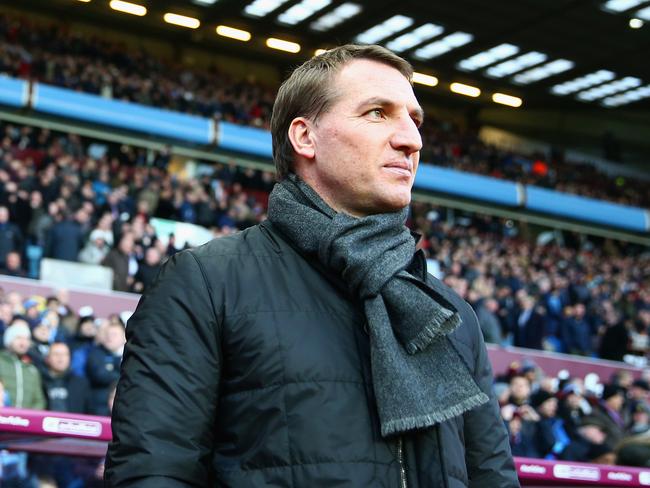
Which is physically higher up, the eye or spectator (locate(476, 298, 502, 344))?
the eye

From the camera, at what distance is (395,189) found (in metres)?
2.09

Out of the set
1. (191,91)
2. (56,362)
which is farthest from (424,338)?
(191,91)

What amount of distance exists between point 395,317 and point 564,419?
25.6 feet

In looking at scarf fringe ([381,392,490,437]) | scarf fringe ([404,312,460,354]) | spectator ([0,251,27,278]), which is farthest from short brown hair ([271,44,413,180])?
spectator ([0,251,27,278])

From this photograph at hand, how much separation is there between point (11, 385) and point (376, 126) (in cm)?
525

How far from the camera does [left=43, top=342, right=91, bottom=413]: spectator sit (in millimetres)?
7117

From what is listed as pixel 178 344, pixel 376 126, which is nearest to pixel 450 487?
pixel 178 344

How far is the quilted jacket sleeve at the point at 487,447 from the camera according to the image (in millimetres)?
2102

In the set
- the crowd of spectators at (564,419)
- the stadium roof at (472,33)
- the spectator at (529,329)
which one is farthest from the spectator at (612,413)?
the stadium roof at (472,33)

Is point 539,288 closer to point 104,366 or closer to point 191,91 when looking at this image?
point 104,366

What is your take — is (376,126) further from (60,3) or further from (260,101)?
(60,3)

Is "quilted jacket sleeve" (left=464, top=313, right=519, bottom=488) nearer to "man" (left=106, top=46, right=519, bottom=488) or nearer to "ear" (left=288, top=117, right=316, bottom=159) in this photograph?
"man" (left=106, top=46, right=519, bottom=488)

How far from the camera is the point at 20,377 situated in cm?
686

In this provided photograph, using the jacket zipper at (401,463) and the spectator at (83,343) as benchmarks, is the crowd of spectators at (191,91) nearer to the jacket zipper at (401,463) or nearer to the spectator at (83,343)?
the spectator at (83,343)
